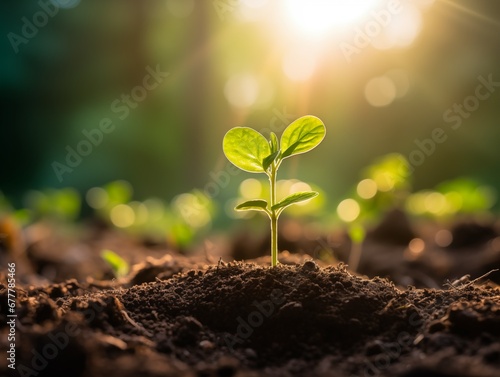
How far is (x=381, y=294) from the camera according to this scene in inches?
61.7

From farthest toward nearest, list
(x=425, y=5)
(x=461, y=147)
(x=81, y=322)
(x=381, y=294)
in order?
(x=461, y=147), (x=425, y=5), (x=381, y=294), (x=81, y=322)

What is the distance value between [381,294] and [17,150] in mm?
12892

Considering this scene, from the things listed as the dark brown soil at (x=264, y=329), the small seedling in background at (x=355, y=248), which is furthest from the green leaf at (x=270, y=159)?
the small seedling in background at (x=355, y=248)

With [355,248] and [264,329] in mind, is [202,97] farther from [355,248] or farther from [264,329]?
[264,329]

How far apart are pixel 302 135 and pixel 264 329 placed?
2.09 feet

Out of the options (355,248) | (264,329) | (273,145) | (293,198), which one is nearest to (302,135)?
(273,145)

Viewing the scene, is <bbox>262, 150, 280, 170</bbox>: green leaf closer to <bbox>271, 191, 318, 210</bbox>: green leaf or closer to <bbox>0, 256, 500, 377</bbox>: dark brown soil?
<bbox>271, 191, 318, 210</bbox>: green leaf

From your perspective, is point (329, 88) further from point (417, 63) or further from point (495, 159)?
point (495, 159)

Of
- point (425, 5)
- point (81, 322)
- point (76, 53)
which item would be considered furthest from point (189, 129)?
point (81, 322)

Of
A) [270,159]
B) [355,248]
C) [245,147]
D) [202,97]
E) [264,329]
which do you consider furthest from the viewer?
[202,97]

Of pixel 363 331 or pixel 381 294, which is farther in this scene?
pixel 381 294

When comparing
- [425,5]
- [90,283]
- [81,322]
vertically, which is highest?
[425,5]

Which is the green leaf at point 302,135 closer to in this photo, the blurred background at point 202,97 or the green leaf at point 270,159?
the green leaf at point 270,159

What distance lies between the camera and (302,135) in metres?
1.64
